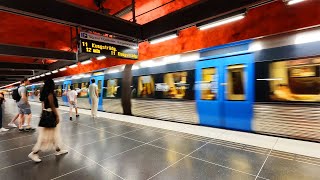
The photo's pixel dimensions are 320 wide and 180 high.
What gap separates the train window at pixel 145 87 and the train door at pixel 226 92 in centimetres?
207

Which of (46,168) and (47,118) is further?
(47,118)

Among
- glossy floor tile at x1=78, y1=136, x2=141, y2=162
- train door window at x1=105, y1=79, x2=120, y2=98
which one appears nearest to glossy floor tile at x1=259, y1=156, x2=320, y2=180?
glossy floor tile at x1=78, y1=136, x2=141, y2=162

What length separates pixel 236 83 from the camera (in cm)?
481

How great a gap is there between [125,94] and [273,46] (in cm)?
587

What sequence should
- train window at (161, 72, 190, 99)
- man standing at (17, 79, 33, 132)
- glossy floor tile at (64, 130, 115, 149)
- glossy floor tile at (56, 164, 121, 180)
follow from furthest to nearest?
train window at (161, 72, 190, 99) → man standing at (17, 79, 33, 132) → glossy floor tile at (64, 130, 115, 149) → glossy floor tile at (56, 164, 121, 180)

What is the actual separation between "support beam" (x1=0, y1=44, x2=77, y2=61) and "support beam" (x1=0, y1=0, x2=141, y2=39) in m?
5.00

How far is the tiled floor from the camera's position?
8.95ft

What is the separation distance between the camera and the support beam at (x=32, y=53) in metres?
7.19

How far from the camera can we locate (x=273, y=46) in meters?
4.16

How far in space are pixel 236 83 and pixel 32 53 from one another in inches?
322

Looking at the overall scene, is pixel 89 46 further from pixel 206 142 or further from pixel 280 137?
pixel 280 137

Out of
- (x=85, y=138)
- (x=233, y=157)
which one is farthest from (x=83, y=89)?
(x=233, y=157)

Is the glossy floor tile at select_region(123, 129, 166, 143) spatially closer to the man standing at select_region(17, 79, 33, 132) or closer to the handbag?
the handbag

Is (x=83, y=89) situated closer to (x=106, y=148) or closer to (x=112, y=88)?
(x=112, y=88)
